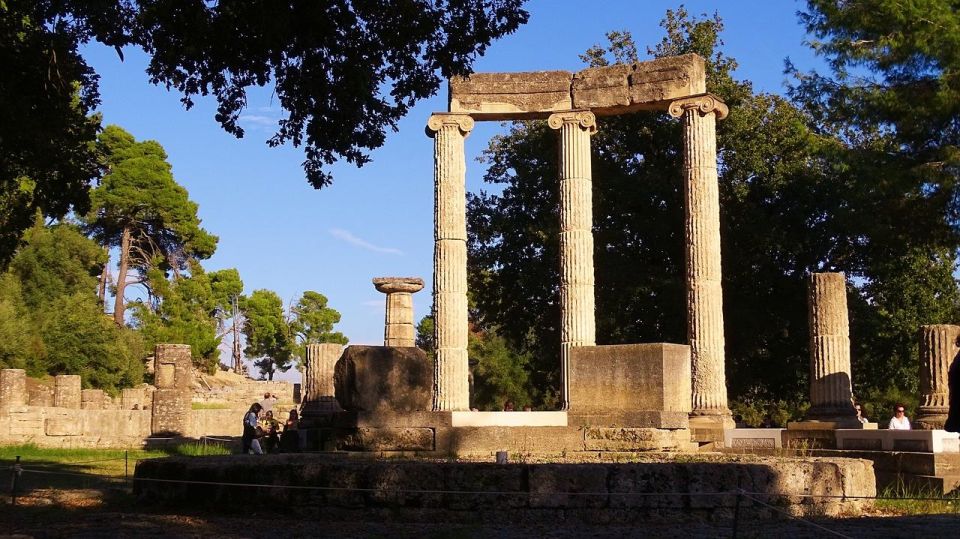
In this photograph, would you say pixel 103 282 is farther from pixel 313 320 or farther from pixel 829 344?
pixel 829 344

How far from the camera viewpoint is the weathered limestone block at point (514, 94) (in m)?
25.8

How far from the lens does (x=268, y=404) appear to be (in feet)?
89.3

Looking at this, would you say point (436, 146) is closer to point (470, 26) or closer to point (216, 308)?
point (470, 26)

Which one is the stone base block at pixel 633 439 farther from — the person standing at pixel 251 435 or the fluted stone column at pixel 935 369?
the person standing at pixel 251 435

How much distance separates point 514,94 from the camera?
25.8 meters

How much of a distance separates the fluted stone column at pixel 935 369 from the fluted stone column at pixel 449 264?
31.5 feet

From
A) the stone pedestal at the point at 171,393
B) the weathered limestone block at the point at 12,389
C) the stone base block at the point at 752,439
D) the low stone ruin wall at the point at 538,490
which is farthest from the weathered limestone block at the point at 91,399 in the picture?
the low stone ruin wall at the point at 538,490

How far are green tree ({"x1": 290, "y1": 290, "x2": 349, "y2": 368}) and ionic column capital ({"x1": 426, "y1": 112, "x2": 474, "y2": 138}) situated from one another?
56.4m

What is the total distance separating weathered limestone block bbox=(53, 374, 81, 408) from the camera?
117 feet

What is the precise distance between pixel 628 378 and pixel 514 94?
12403 millimetres

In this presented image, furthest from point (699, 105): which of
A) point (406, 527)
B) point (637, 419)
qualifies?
point (406, 527)

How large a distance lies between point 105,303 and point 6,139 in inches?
2054

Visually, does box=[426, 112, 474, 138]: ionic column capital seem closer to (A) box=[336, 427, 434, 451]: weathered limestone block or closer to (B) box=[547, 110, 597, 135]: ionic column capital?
(B) box=[547, 110, 597, 135]: ionic column capital

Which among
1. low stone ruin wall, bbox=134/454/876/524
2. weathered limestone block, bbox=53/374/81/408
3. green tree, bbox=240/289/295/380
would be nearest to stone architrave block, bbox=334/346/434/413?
low stone ruin wall, bbox=134/454/876/524
